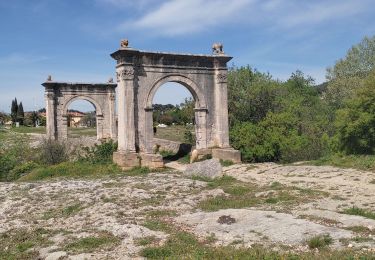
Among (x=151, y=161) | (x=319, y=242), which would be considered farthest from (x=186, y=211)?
(x=151, y=161)

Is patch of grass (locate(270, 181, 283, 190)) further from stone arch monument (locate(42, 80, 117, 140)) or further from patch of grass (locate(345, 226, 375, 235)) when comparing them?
stone arch monument (locate(42, 80, 117, 140))

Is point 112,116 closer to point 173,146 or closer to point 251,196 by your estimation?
point 173,146

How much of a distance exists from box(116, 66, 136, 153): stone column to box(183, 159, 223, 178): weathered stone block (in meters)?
3.33

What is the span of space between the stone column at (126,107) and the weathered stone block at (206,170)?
333 centimetres

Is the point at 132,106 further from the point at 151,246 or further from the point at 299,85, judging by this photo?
the point at 299,85

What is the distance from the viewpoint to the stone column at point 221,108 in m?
21.6

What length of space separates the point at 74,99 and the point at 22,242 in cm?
2620

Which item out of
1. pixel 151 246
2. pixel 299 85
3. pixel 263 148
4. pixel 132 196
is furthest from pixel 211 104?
pixel 299 85

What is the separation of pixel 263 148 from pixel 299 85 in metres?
27.2

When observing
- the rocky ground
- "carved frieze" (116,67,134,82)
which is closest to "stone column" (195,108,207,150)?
"carved frieze" (116,67,134,82)

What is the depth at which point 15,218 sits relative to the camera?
11.3 metres

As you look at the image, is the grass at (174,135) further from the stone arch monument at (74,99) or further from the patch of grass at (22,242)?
the patch of grass at (22,242)

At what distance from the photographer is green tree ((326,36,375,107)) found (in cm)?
3284

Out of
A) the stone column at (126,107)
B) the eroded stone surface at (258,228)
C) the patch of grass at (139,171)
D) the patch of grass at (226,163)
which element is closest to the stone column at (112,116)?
the stone column at (126,107)
